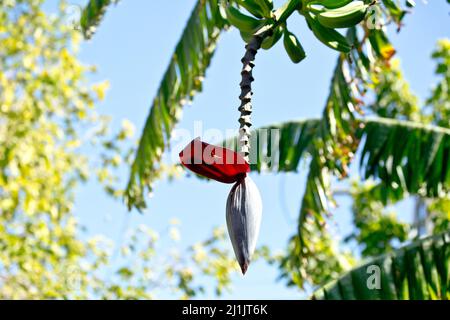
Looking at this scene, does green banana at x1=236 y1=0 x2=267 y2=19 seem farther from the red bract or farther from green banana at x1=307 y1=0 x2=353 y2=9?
the red bract

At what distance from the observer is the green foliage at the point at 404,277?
5.49ft

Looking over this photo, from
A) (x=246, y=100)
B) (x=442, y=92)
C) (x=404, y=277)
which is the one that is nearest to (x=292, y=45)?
(x=246, y=100)

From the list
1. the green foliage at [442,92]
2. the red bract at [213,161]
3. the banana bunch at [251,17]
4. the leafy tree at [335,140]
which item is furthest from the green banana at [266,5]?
the green foliage at [442,92]

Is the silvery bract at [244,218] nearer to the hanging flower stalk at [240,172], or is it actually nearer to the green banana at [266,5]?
the hanging flower stalk at [240,172]

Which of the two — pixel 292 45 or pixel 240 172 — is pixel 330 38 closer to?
pixel 292 45

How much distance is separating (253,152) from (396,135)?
145 cm

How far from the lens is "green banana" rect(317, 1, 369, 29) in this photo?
25.6 inches

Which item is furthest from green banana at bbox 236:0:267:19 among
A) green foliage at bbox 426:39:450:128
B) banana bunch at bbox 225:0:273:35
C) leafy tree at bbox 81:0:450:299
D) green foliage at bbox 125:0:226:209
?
green foliage at bbox 426:39:450:128

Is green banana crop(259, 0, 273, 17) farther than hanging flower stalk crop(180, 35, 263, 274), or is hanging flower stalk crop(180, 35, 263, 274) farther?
green banana crop(259, 0, 273, 17)

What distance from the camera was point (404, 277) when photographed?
1705 mm

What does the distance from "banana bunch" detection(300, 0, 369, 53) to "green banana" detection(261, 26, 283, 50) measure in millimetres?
35

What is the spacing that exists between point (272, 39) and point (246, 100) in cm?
11
